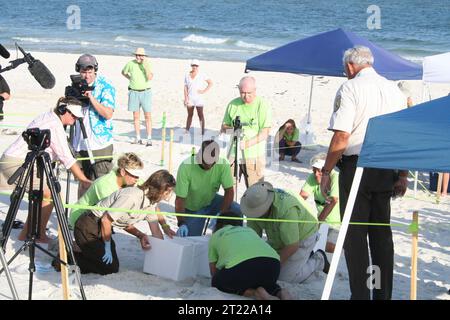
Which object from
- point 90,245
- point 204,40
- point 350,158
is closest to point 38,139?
point 90,245

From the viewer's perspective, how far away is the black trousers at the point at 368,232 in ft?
17.2

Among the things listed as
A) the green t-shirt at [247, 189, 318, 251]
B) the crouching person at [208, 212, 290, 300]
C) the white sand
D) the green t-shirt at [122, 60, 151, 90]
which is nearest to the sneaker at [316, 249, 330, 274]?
Result: the white sand

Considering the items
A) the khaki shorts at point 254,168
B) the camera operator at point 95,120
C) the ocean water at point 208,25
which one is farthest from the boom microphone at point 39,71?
the ocean water at point 208,25

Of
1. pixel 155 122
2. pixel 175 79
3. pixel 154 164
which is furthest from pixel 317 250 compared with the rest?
pixel 175 79

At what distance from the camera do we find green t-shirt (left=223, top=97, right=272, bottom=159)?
316 inches

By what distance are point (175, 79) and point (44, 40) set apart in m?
16.0

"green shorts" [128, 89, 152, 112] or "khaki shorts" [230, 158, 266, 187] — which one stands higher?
"green shorts" [128, 89, 152, 112]

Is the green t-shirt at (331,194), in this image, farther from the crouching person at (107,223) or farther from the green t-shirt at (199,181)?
the crouching person at (107,223)

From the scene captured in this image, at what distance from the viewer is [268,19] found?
48.4 m

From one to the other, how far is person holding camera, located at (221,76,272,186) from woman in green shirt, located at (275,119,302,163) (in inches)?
127

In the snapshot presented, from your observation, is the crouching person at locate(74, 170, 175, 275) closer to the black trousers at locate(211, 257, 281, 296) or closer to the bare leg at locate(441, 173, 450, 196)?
the black trousers at locate(211, 257, 281, 296)

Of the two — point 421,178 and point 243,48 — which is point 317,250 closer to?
point 421,178

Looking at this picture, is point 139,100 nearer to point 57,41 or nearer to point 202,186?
point 202,186

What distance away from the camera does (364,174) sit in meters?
5.23
